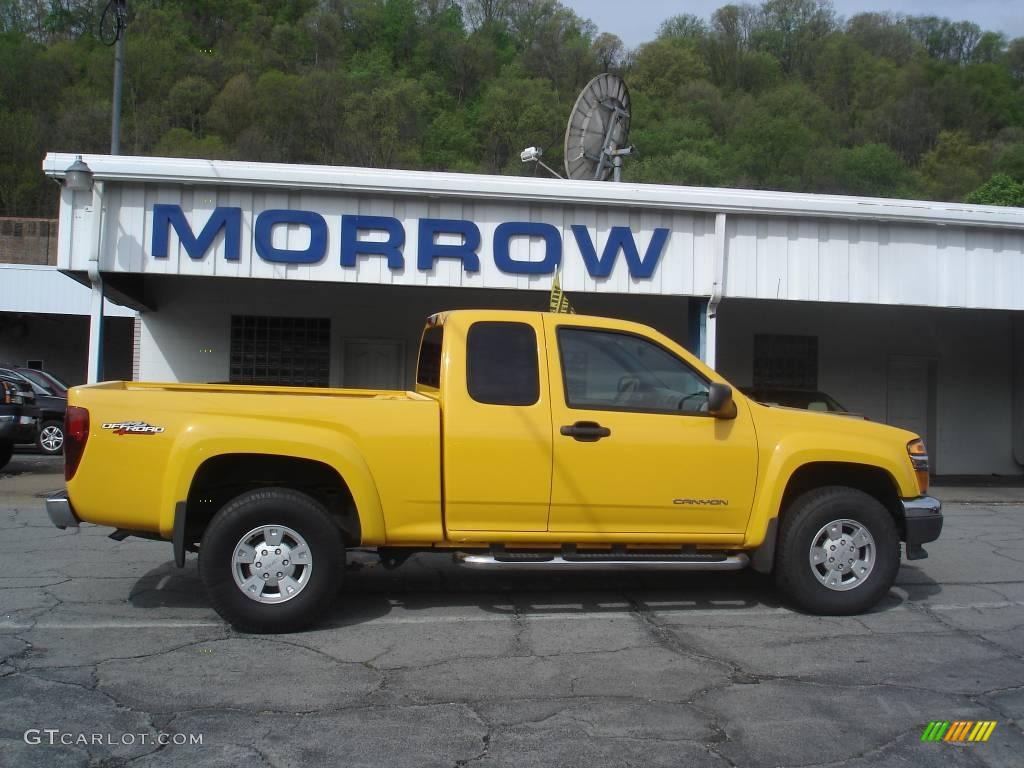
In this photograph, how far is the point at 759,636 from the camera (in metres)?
5.95

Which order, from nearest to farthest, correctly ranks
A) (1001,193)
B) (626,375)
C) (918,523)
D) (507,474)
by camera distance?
(507,474) < (626,375) < (918,523) < (1001,193)

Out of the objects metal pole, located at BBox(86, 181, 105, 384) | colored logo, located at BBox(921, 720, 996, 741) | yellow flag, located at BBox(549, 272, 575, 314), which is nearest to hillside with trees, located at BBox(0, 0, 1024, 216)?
metal pole, located at BBox(86, 181, 105, 384)

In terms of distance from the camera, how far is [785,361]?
16609 millimetres

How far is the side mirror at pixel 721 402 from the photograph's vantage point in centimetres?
602

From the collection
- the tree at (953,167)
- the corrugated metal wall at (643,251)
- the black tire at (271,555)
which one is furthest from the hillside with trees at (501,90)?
the black tire at (271,555)

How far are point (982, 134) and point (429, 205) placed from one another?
2362 inches

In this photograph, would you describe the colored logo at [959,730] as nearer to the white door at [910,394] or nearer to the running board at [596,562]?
the running board at [596,562]

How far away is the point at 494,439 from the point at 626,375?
103 cm

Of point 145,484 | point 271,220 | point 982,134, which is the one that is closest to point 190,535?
point 145,484

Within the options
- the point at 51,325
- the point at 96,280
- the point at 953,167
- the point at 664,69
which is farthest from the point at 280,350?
the point at 664,69

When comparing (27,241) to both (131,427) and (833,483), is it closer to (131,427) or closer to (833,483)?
(131,427)

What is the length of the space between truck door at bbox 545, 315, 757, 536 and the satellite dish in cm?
1015

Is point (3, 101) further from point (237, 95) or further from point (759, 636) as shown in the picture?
point (759, 636)

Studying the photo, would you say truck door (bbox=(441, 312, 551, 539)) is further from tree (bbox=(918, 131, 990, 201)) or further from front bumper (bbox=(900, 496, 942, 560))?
tree (bbox=(918, 131, 990, 201))
